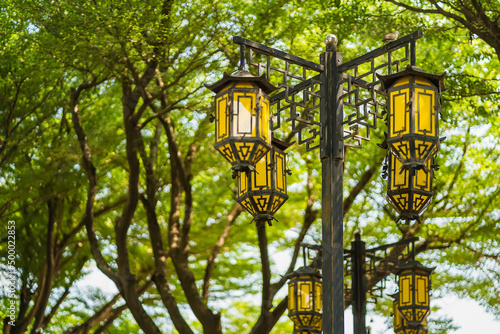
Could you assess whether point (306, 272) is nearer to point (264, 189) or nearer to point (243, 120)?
point (264, 189)

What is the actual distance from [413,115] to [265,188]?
5.28 feet

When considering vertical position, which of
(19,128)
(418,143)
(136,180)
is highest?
(19,128)

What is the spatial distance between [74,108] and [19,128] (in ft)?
9.34

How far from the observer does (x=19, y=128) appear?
13875 millimetres

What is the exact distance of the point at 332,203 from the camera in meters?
4.63

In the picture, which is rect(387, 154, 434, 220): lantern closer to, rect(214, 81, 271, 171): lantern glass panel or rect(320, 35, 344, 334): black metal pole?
rect(320, 35, 344, 334): black metal pole

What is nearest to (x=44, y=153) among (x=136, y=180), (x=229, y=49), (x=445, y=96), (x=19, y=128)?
(x=19, y=128)

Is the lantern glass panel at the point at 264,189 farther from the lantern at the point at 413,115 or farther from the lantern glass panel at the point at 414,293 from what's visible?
the lantern glass panel at the point at 414,293

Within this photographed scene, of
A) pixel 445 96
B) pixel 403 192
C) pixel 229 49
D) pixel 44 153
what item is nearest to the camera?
pixel 403 192

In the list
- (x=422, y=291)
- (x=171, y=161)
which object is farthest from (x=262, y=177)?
(x=171, y=161)

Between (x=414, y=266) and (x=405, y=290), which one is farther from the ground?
(x=414, y=266)

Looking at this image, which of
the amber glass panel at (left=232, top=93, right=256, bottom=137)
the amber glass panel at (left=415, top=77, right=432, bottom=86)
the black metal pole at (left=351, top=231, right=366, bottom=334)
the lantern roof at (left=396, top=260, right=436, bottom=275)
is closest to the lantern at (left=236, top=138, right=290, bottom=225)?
the amber glass panel at (left=232, top=93, right=256, bottom=137)

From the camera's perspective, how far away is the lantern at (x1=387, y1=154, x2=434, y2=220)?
5.87 meters

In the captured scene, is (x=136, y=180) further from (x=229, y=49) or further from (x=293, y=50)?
(x=293, y=50)
